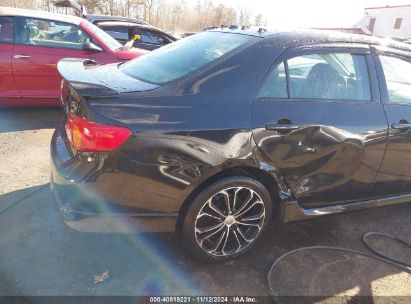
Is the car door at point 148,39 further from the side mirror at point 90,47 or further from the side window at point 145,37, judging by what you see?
the side mirror at point 90,47

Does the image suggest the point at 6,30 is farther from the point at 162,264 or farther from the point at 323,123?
the point at 323,123

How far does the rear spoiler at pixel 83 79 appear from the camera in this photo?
→ 226 centimetres

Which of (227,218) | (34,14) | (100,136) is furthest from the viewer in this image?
(34,14)

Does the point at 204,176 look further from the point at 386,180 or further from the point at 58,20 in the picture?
the point at 58,20

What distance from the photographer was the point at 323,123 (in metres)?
2.72

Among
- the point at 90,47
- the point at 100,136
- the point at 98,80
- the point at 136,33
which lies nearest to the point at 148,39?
the point at 136,33

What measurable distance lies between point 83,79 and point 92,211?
0.89 meters

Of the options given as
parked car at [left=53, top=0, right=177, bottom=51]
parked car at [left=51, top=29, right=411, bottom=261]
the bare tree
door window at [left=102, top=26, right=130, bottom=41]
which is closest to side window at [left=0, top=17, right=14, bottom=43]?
parked car at [left=51, top=29, right=411, bottom=261]

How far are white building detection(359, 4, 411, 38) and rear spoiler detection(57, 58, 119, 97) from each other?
38.0 metres

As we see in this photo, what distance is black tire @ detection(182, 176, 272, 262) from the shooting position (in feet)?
8.34

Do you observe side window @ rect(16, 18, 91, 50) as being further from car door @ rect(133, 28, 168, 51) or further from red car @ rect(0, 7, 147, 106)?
car door @ rect(133, 28, 168, 51)

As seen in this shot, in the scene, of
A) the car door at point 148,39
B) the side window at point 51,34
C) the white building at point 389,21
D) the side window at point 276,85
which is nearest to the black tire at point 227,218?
the side window at point 276,85

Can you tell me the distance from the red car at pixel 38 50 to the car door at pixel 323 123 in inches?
148

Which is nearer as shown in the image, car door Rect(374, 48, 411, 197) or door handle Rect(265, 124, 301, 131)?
door handle Rect(265, 124, 301, 131)
